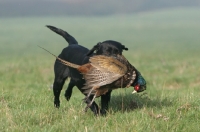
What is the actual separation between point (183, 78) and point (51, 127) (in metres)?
7.40

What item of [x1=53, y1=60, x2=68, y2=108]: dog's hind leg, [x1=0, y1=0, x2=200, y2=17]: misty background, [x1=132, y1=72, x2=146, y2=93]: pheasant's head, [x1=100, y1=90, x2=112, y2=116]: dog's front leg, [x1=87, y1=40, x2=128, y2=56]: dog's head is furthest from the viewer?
[x1=0, y1=0, x2=200, y2=17]: misty background

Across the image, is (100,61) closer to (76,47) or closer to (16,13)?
(76,47)

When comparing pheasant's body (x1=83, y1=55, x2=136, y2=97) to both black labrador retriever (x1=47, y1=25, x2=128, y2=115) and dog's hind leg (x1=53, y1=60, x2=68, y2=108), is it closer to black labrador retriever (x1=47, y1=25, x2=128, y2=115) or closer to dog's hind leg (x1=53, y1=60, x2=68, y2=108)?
black labrador retriever (x1=47, y1=25, x2=128, y2=115)

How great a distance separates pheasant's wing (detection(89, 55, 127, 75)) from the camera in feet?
16.7

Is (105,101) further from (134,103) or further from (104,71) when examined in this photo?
(104,71)

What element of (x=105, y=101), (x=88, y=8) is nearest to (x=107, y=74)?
(x=105, y=101)

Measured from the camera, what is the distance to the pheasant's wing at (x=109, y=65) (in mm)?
5094

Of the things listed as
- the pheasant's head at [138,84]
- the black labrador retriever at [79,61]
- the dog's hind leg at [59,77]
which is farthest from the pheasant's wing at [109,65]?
the dog's hind leg at [59,77]

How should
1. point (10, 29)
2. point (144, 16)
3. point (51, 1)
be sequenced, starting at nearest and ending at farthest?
point (10, 29) < point (144, 16) < point (51, 1)

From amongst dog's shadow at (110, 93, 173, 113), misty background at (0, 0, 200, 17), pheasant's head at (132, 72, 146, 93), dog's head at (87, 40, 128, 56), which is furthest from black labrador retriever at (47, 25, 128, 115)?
misty background at (0, 0, 200, 17)

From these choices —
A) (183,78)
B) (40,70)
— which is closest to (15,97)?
(183,78)

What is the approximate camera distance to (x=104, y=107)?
6.16 metres

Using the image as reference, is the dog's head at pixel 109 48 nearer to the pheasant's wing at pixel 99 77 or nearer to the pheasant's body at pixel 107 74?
the pheasant's body at pixel 107 74

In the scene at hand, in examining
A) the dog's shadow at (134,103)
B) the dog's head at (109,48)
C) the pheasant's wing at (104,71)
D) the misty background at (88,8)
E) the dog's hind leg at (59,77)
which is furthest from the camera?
the misty background at (88,8)
